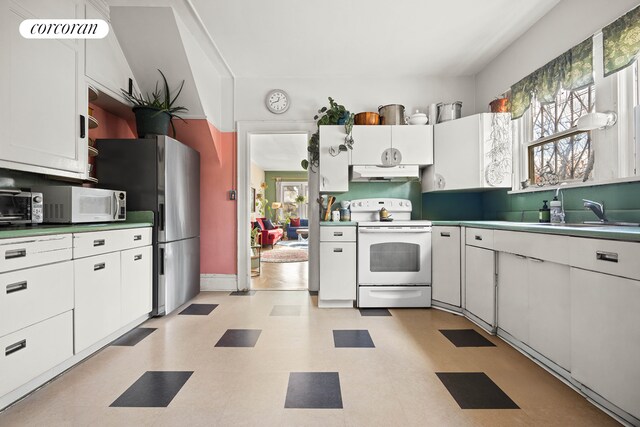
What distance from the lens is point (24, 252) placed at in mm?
1577

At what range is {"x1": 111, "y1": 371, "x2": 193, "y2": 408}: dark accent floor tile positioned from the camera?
155cm

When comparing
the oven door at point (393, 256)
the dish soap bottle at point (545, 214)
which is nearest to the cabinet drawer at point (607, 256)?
the dish soap bottle at point (545, 214)

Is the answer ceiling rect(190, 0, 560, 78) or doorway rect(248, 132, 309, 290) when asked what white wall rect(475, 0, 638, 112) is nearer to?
ceiling rect(190, 0, 560, 78)

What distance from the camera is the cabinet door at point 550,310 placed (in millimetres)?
1686

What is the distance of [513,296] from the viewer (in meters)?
2.15

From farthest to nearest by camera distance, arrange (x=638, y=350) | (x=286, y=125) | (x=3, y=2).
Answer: (x=286, y=125)
(x=3, y=2)
(x=638, y=350)

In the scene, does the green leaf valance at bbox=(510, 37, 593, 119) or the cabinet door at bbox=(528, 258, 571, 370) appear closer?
the cabinet door at bbox=(528, 258, 571, 370)

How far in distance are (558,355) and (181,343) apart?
2.39m

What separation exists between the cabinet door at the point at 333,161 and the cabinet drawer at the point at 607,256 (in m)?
2.11

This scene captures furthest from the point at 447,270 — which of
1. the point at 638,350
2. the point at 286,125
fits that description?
the point at 286,125

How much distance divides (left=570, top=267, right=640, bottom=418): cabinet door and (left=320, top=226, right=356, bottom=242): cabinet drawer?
5.88 ft

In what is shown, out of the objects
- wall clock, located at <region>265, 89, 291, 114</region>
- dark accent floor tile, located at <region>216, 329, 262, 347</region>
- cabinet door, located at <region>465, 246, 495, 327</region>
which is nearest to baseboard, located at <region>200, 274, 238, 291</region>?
dark accent floor tile, located at <region>216, 329, 262, 347</region>

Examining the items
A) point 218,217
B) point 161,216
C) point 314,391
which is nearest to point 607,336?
point 314,391

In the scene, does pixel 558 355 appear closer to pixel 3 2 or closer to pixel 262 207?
pixel 3 2
